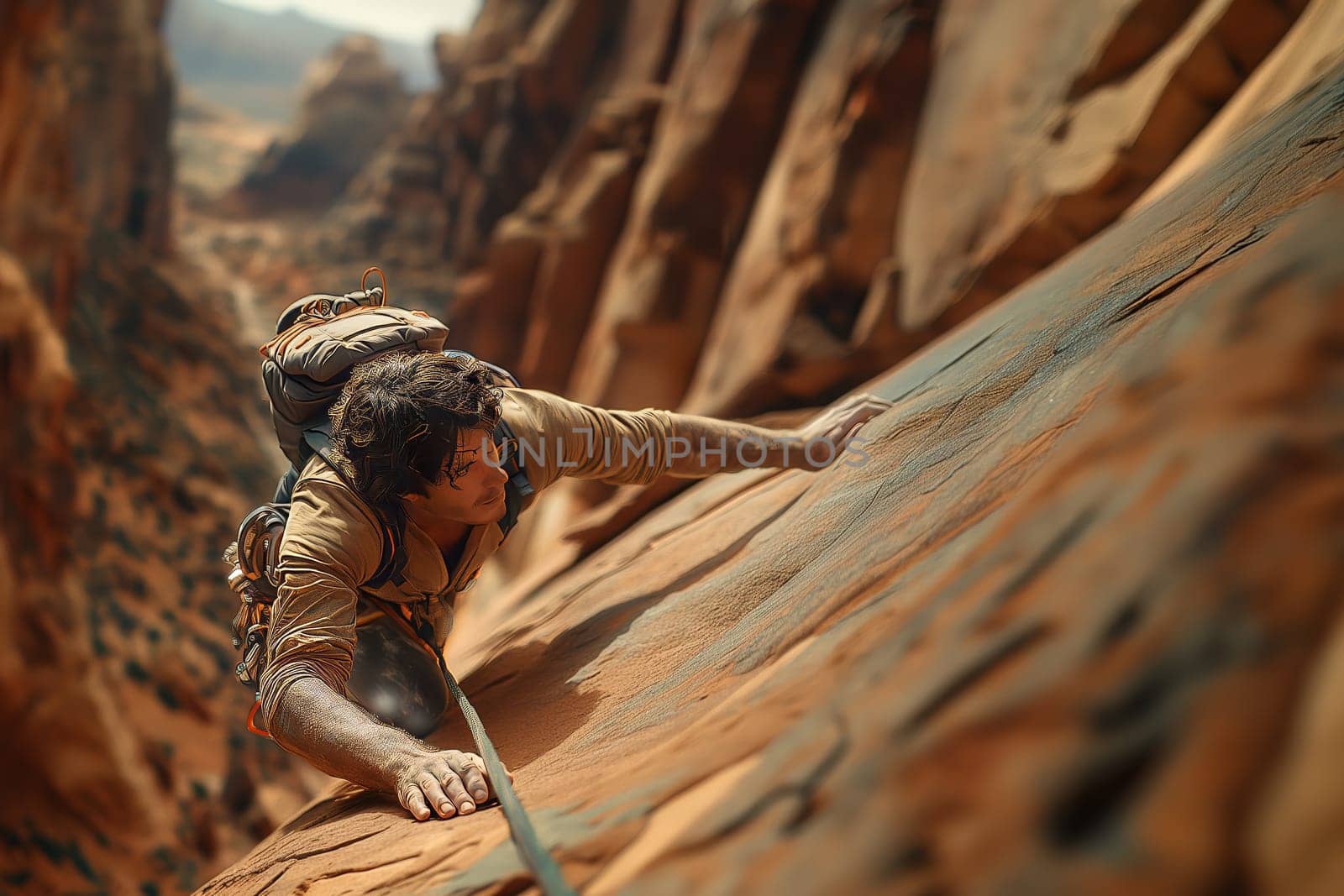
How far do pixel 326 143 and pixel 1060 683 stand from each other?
27.0m

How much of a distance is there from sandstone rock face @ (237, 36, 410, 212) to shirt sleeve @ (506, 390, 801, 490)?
2464 centimetres

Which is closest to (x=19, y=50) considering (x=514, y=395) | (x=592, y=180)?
(x=592, y=180)

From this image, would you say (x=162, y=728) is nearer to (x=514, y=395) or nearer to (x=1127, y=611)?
(x=514, y=395)

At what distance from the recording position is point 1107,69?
4.39 m

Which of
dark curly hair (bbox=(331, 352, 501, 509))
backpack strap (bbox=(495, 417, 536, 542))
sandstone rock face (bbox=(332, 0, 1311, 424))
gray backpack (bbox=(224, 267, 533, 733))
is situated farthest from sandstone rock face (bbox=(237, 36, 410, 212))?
dark curly hair (bbox=(331, 352, 501, 509))

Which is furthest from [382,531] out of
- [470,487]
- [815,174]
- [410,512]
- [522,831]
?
[815,174]

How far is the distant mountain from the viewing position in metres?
35.6

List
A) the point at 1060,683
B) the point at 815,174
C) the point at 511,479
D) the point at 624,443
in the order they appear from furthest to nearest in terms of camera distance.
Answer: the point at 815,174, the point at 624,443, the point at 511,479, the point at 1060,683

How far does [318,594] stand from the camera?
6.24 feet

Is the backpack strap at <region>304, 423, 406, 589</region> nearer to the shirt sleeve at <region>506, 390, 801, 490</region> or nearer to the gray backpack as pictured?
the gray backpack

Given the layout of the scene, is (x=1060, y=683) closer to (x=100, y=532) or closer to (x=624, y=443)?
(x=624, y=443)

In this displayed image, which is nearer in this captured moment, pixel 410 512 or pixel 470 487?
pixel 470 487

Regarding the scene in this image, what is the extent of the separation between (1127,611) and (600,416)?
1.80 meters

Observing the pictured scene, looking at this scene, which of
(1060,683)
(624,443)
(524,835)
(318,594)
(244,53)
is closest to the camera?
(1060,683)
